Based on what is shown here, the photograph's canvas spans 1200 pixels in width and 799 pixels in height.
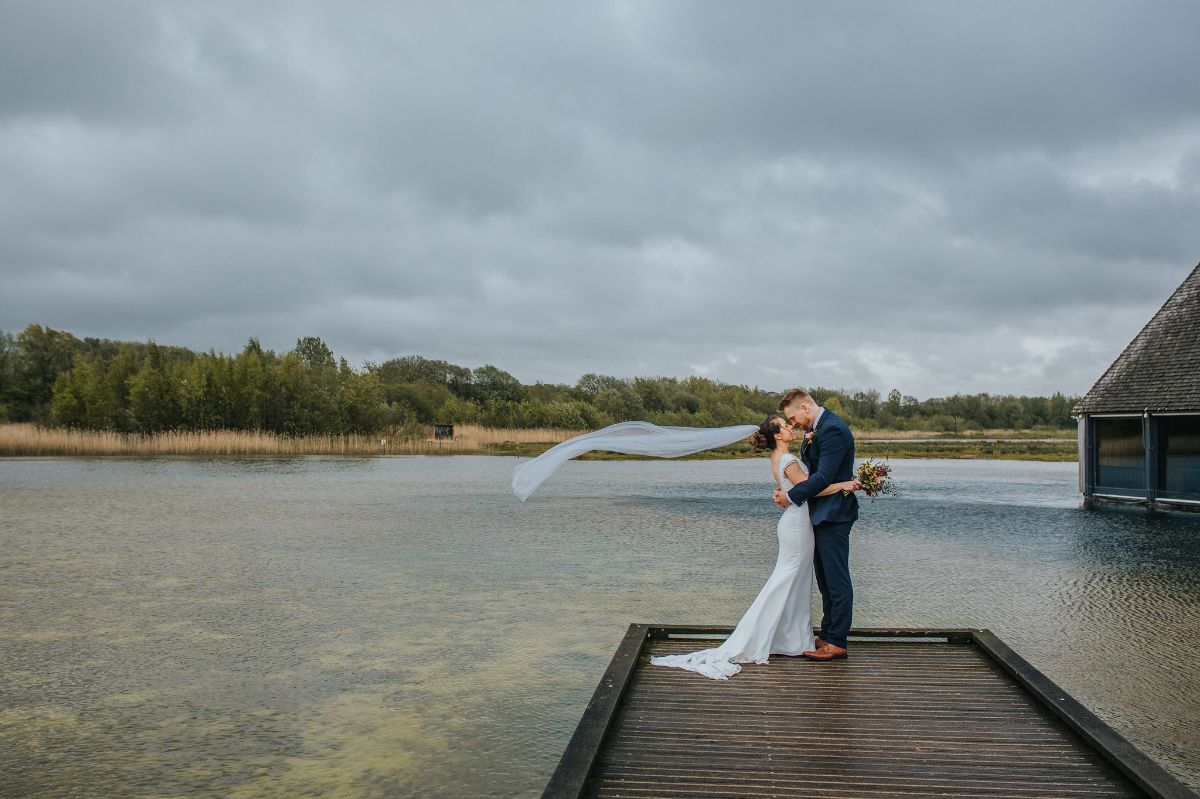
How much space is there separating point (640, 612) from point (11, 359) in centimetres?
6884

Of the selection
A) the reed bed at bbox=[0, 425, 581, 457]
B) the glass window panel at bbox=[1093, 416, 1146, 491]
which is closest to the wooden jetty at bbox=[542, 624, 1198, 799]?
the glass window panel at bbox=[1093, 416, 1146, 491]

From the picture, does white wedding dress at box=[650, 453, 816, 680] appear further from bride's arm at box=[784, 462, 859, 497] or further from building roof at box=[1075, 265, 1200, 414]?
building roof at box=[1075, 265, 1200, 414]

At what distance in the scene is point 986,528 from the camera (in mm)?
16953

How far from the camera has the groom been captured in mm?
6281

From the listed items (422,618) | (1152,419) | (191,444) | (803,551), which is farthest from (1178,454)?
(191,444)

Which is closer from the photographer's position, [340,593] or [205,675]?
[205,675]

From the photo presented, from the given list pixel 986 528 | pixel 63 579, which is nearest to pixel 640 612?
pixel 63 579

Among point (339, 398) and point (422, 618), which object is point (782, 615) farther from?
point (339, 398)

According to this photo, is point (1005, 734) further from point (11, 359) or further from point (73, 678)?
point (11, 359)

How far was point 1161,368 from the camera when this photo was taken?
2150cm

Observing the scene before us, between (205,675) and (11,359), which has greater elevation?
(11,359)

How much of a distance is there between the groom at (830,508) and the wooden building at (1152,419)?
1698 centimetres

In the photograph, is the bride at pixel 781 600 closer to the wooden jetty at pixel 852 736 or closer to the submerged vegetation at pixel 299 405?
the wooden jetty at pixel 852 736

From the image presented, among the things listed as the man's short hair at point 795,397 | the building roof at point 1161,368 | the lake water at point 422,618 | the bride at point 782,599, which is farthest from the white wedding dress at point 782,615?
the building roof at point 1161,368
